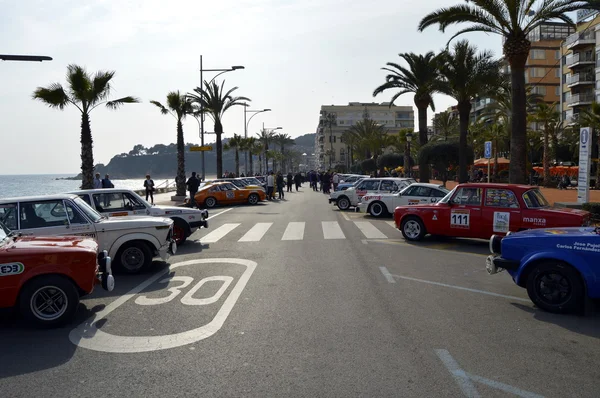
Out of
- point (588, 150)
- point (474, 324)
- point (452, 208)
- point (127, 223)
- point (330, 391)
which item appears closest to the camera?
point (330, 391)

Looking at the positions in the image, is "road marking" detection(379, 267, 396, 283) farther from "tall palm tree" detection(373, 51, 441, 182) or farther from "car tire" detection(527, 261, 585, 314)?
"tall palm tree" detection(373, 51, 441, 182)

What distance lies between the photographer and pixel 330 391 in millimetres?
4520

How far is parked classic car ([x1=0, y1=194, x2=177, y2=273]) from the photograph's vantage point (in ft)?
28.3

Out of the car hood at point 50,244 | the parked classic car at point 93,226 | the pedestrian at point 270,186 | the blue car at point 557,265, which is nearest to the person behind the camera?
the car hood at point 50,244

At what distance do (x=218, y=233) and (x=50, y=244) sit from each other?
9.38 meters

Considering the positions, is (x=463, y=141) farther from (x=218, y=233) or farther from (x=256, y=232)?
(x=218, y=233)

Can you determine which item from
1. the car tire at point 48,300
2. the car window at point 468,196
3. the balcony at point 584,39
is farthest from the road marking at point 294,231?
the balcony at point 584,39

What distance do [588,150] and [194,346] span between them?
1609 cm

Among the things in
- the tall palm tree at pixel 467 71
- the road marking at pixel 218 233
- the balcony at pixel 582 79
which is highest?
the balcony at pixel 582 79

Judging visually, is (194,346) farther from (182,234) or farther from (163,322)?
(182,234)

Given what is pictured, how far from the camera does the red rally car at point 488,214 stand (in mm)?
11547

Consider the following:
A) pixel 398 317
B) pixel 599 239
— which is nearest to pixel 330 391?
pixel 398 317

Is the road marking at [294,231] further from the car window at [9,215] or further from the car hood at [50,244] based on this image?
the car hood at [50,244]

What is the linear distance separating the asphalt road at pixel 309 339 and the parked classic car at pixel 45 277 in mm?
279
